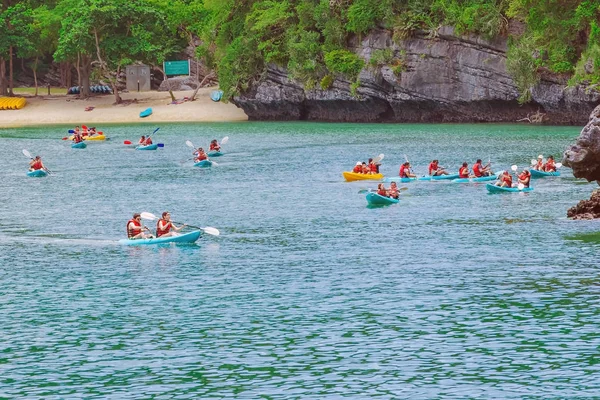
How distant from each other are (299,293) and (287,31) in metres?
72.6

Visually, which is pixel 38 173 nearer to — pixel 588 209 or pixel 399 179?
pixel 399 179

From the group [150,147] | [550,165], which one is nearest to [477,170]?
[550,165]

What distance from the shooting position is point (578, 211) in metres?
43.5

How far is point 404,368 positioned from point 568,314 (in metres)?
6.43

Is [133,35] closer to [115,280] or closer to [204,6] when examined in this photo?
[204,6]

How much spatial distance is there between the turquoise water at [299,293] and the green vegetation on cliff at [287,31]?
1123 inches

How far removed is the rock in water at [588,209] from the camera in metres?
43.0

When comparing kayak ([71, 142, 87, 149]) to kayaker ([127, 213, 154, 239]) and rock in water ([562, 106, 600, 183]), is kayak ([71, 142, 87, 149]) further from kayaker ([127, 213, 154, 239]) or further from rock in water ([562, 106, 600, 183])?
rock in water ([562, 106, 600, 183])

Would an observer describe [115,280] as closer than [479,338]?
No

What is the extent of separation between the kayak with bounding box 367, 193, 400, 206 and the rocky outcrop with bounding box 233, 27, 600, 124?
37860mm

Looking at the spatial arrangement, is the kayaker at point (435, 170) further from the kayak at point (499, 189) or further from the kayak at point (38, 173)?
the kayak at point (38, 173)

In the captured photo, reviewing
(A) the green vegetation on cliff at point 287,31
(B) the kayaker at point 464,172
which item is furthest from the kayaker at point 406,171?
(A) the green vegetation on cliff at point 287,31

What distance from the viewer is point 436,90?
9500cm

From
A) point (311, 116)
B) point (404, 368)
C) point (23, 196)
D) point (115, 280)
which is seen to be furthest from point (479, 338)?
point (311, 116)
